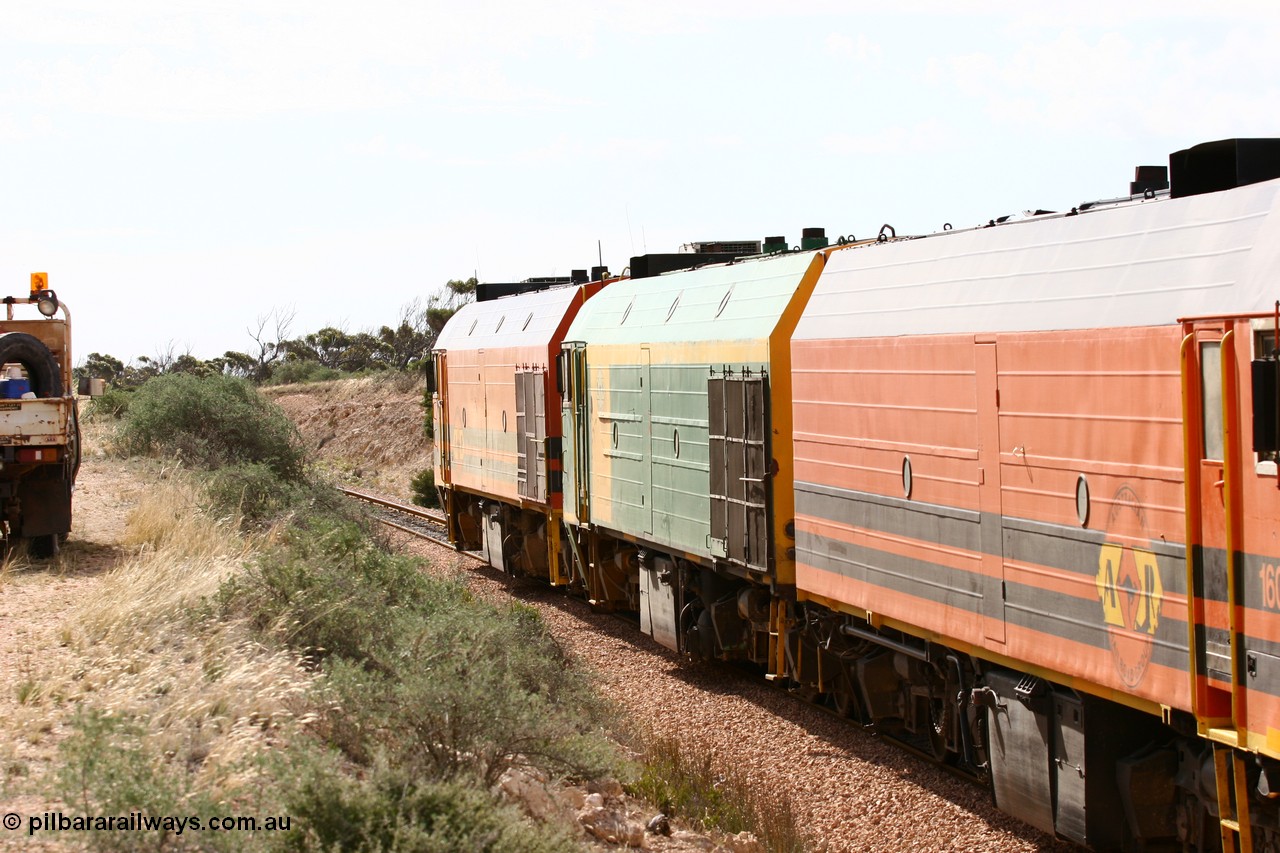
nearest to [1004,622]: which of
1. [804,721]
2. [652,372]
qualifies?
[804,721]

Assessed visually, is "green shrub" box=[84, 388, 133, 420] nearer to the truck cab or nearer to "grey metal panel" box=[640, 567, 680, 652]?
the truck cab

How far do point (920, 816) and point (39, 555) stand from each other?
35.0 feet

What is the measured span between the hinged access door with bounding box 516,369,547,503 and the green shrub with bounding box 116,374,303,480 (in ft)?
32.4

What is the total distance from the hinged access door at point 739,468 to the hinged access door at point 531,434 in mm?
5597

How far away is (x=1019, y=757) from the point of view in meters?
8.16

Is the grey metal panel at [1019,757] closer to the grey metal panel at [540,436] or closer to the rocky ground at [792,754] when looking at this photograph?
the rocky ground at [792,754]

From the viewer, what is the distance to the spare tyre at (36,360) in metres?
16.0

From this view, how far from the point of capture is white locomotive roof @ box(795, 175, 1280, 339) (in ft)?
20.5

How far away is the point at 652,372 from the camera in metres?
14.3

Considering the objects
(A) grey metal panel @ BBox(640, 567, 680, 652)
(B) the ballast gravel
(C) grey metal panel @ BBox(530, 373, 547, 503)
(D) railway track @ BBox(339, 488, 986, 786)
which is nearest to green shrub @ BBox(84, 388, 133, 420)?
(D) railway track @ BBox(339, 488, 986, 786)

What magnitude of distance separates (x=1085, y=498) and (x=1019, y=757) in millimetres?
1871

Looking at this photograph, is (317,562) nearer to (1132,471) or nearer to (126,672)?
(126,672)

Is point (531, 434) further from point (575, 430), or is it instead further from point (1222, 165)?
point (1222, 165)

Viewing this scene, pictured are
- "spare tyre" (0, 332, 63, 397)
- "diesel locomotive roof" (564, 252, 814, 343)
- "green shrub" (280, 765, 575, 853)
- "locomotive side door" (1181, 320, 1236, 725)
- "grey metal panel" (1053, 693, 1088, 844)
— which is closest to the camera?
"green shrub" (280, 765, 575, 853)
